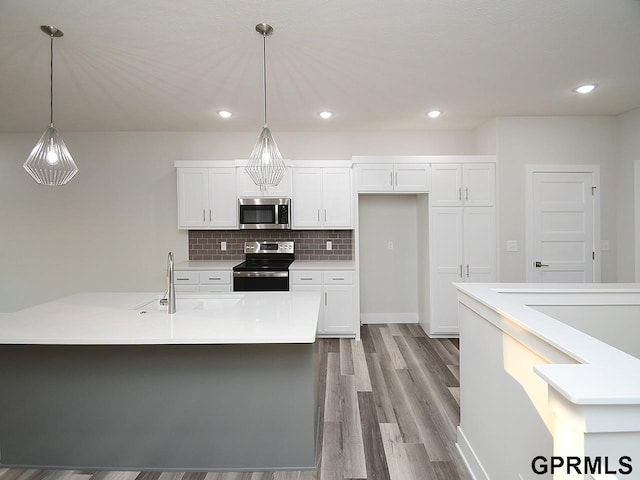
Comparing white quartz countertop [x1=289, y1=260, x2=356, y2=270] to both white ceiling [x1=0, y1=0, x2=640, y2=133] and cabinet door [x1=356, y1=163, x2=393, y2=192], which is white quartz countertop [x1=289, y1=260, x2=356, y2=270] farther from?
white ceiling [x1=0, y1=0, x2=640, y2=133]

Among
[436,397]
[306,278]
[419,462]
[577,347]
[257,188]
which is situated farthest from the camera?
[257,188]

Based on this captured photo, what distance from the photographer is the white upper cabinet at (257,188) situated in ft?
14.4

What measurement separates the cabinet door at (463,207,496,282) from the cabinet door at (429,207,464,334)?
8cm

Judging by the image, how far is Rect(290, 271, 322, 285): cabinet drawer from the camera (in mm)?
4144

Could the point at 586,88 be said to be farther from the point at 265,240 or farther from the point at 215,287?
the point at 215,287

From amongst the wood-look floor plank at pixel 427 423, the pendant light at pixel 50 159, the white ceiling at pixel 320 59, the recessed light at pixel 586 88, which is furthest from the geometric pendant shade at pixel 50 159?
the recessed light at pixel 586 88

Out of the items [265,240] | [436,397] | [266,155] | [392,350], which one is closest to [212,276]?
[265,240]

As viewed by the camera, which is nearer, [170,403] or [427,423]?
[170,403]

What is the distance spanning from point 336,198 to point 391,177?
70 cm

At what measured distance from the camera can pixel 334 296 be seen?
420 centimetres

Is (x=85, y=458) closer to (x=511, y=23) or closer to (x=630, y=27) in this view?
(x=511, y=23)

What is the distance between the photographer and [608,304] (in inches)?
77.3

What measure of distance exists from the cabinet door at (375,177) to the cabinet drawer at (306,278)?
45.3 inches

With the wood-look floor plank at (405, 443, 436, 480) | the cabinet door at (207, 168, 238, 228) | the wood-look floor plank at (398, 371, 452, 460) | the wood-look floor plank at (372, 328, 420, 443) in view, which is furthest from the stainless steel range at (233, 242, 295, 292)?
the wood-look floor plank at (405, 443, 436, 480)
